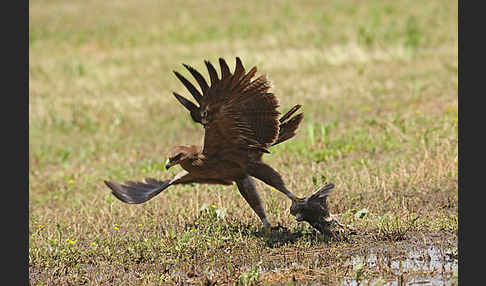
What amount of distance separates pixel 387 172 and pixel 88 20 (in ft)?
75.8

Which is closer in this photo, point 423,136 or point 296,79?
point 423,136

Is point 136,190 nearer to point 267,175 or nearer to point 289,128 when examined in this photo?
point 267,175

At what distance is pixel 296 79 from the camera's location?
1628 centimetres

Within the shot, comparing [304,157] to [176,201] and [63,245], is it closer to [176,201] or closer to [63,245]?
[176,201]

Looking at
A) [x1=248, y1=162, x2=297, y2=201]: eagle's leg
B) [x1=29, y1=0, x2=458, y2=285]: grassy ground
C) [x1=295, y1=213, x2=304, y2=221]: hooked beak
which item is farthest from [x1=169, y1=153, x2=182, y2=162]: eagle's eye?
[x1=295, y1=213, x2=304, y2=221]: hooked beak

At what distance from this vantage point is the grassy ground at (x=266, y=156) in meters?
6.28

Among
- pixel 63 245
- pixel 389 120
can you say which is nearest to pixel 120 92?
pixel 389 120

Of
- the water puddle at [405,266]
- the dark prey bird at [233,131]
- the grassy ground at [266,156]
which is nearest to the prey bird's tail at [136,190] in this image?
the dark prey bird at [233,131]

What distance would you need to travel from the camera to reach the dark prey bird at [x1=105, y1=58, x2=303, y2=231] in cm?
607

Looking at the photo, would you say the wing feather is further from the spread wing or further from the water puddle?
the water puddle

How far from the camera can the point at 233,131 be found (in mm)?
6285

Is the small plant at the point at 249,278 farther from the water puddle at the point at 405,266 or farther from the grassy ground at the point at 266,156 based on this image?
the water puddle at the point at 405,266

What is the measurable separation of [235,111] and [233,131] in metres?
0.22

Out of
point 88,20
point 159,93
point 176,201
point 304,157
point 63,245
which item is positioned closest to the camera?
point 63,245
